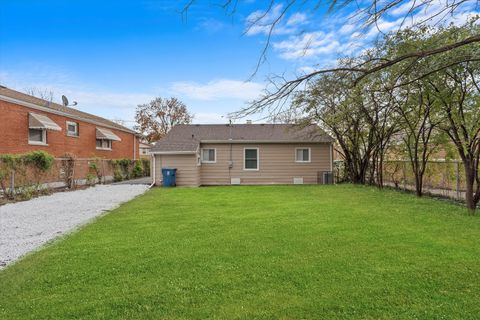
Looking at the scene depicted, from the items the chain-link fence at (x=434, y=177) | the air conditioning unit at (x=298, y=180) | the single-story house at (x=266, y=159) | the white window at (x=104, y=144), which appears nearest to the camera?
the chain-link fence at (x=434, y=177)


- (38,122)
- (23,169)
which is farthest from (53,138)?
(23,169)

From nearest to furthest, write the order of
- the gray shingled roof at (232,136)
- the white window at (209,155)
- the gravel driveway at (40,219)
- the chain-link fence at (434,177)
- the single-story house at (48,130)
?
the gravel driveway at (40,219) < the chain-link fence at (434,177) < the single-story house at (48,130) < the gray shingled roof at (232,136) < the white window at (209,155)

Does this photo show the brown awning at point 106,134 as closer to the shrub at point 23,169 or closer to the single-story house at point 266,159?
the single-story house at point 266,159

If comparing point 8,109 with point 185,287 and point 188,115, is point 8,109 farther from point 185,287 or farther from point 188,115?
point 188,115

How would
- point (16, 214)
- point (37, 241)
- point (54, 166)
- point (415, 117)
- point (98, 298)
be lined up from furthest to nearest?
point (54, 166) → point (415, 117) → point (16, 214) → point (37, 241) → point (98, 298)

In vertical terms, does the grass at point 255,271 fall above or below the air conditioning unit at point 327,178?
below

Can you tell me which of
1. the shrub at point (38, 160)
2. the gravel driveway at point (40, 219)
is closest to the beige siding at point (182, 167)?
the gravel driveway at point (40, 219)

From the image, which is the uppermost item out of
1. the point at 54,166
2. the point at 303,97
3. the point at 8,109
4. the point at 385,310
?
the point at 8,109

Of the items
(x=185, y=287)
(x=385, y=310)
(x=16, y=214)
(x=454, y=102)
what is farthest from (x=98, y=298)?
(x=454, y=102)

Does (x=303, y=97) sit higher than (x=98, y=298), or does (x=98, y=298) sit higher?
(x=303, y=97)

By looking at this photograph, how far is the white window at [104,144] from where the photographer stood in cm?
2019

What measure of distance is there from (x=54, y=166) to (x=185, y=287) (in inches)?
451

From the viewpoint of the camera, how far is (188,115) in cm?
3591

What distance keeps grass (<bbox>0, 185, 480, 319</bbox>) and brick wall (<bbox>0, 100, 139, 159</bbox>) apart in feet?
31.8
